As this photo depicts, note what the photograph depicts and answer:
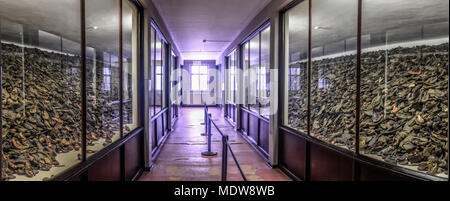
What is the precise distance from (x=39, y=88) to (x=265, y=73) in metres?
4.04

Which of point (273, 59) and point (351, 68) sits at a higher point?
point (273, 59)

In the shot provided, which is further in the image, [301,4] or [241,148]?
[241,148]

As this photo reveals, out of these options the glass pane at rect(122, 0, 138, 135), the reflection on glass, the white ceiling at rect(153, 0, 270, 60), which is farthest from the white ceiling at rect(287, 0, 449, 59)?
the glass pane at rect(122, 0, 138, 135)

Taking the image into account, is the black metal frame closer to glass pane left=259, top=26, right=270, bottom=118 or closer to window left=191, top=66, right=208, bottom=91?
glass pane left=259, top=26, right=270, bottom=118

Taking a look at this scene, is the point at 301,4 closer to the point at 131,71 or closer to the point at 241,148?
the point at 131,71

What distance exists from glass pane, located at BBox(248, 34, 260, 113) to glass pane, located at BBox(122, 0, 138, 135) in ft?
9.36

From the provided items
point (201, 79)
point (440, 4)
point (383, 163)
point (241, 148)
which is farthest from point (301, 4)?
point (201, 79)

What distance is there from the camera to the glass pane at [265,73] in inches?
196

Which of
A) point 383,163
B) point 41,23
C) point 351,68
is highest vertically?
point 41,23

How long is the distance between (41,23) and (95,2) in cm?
74

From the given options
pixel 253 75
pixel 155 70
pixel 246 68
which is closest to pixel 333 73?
pixel 253 75

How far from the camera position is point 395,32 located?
2.27 m

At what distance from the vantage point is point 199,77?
1584 centimetres

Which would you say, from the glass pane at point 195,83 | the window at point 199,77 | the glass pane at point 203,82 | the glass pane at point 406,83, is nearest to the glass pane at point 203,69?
the window at point 199,77
